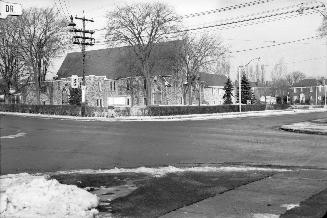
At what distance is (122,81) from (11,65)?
19.3 meters

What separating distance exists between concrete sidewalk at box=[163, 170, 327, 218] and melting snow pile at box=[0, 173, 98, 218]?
1.26 m

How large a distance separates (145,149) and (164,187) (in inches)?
291

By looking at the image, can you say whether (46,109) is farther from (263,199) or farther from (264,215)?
(264,215)

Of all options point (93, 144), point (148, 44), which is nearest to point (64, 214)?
point (93, 144)

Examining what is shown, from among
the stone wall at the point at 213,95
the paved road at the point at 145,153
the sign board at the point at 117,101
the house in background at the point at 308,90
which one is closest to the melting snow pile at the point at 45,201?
the paved road at the point at 145,153

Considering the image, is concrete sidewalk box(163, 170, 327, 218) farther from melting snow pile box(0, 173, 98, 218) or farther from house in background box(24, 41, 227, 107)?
house in background box(24, 41, 227, 107)

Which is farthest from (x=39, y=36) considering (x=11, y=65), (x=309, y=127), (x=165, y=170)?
(x=165, y=170)

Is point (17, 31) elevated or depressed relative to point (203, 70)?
elevated

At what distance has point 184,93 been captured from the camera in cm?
7238

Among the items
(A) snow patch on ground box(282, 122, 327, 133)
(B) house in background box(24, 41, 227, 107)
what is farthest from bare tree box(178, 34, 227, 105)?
(A) snow patch on ground box(282, 122, 327, 133)

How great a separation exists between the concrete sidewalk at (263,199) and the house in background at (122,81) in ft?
190

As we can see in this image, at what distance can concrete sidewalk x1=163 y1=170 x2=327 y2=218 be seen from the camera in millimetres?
6613

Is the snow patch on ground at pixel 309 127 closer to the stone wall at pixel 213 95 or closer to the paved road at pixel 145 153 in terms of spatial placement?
the paved road at pixel 145 153

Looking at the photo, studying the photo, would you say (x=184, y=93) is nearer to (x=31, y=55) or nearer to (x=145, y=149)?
(x=31, y=55)
